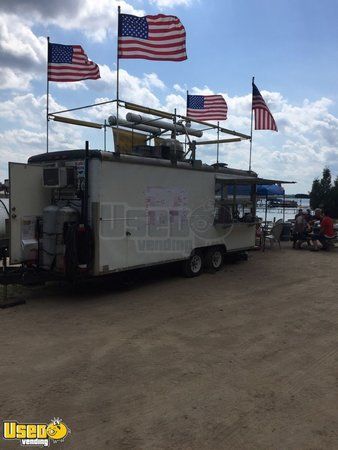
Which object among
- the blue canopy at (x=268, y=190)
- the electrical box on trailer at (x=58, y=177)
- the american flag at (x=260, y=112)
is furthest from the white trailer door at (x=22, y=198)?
the blue canopy at (x=268, y=190)

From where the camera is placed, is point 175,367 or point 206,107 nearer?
point 175,367

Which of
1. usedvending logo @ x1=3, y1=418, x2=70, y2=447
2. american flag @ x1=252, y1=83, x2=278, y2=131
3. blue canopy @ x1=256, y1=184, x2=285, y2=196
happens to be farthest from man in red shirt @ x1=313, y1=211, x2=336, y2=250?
usedvending logo @ x1=3, y1=418, x2=70, y2=447

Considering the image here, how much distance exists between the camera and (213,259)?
1105cm

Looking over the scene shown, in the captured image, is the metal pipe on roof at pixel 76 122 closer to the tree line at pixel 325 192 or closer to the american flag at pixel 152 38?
the american flag at pixel 152 38

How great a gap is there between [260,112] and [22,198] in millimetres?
7877

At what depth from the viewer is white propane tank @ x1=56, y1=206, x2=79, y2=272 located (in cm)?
773

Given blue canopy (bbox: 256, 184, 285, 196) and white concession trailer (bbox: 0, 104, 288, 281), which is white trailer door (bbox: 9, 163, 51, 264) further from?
blue canopy (bbox: 256, 184, 285, 196)

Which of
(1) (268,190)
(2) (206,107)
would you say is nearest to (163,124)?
(2) (206,107)

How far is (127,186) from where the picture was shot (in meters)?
8.23

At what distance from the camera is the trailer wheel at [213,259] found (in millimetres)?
10844

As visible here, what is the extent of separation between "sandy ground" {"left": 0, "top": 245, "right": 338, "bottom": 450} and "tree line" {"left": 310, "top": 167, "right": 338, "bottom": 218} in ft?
135

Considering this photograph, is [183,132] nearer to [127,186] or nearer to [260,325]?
[127,186]

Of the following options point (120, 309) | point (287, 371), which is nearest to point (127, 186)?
point (120, 309)

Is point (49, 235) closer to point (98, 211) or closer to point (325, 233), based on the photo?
point (98, 211)
